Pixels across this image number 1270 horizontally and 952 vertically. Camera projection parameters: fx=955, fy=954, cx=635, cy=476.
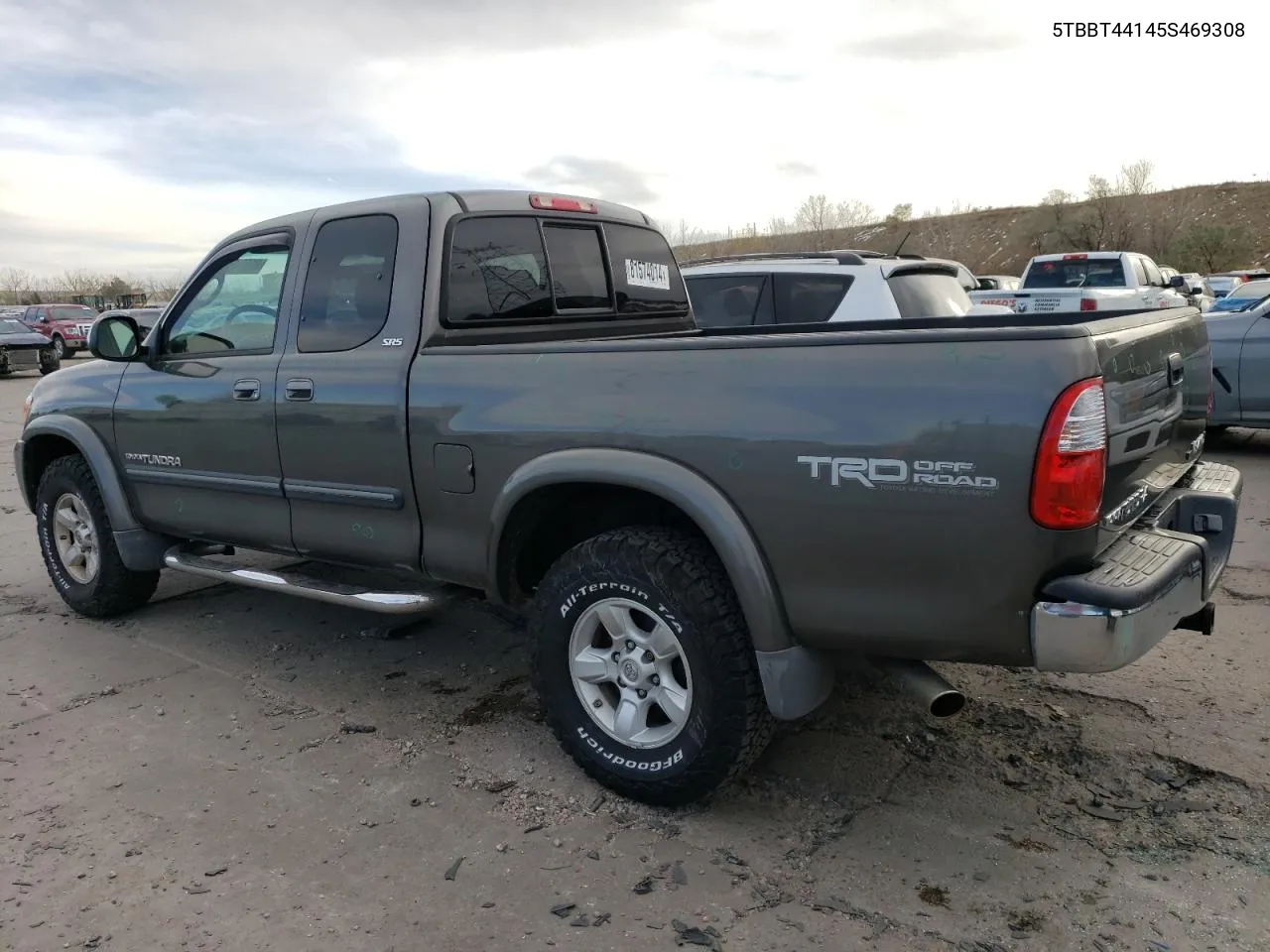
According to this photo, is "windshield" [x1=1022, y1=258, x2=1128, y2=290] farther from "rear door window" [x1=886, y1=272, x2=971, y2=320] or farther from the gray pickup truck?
the gray pickup truck

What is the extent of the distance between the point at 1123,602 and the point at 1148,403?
0.71 meters

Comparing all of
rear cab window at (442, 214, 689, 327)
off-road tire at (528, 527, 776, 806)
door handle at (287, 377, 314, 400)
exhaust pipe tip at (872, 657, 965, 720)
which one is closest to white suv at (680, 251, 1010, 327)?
rear cab window at (442, 214, 689, 327)

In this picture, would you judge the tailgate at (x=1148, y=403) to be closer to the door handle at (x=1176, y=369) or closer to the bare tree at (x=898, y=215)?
the door handle at (x=1176, y=369)

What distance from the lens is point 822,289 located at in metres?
6.98

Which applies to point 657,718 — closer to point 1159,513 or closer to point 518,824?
point 518,824

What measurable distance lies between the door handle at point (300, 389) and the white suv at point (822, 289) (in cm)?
366

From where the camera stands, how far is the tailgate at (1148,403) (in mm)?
2480

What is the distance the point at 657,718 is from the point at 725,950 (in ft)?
2.89

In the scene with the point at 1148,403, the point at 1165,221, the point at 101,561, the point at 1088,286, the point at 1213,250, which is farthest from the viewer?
the point at 1165,221

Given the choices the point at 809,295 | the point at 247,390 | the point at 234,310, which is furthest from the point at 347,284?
the point at 809,295

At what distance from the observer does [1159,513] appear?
3047 mm

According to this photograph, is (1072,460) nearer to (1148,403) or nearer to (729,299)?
(1148,403)

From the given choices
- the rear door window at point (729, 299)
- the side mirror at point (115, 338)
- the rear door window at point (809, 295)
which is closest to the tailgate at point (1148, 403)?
the rear door window at point (809, 295)

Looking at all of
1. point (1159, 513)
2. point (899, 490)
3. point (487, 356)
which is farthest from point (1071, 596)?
point (487, 356)
